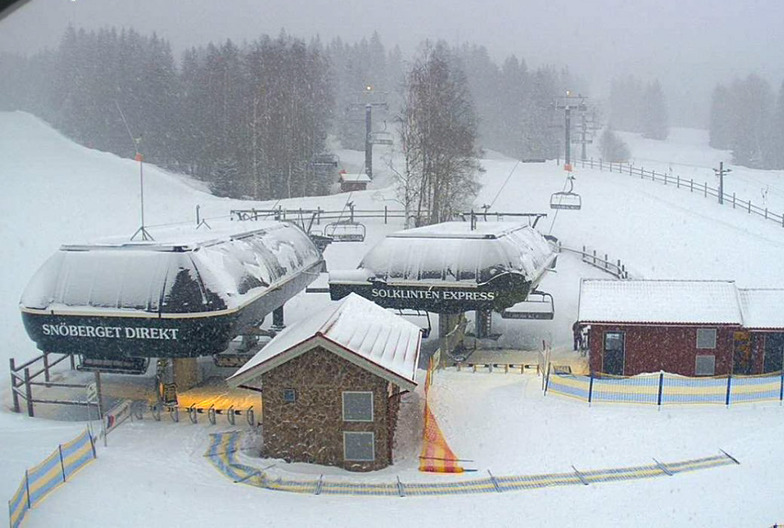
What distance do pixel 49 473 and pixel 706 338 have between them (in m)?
17.2

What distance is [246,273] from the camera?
20422mm

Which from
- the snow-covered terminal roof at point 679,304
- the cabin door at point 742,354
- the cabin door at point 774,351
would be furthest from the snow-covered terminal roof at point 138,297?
the cabin door at point 774,351

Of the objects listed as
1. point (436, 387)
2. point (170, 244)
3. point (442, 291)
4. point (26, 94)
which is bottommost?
point (436, 387)

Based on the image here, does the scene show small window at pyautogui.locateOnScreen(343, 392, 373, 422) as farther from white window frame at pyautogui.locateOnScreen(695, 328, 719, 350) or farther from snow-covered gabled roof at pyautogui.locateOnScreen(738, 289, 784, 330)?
snow-covered gabled roof at pyautogui.locateOnScreen(738, 289, 784, 330)

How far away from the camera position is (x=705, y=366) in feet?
68.8

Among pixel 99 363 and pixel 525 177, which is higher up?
pixel 525 177

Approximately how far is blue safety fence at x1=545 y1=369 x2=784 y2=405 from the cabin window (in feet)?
22.0

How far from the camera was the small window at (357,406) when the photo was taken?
14117mm

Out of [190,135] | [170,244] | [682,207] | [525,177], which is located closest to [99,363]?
[170,244]

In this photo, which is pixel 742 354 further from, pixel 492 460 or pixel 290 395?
pixel 290 395

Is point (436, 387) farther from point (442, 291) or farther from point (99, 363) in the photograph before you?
point (99, 363)

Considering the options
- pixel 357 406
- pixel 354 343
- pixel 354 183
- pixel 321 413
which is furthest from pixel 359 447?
pixel 354 183

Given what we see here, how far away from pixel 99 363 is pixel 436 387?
347 inches

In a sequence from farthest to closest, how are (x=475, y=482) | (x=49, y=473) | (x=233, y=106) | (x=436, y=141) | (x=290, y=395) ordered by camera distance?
(x=233, y=106)
(x=436, y=141)
(x=290, y=395)
(x=475, y=482)
(x=49, y=473)
